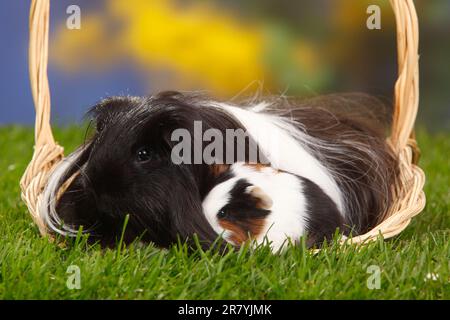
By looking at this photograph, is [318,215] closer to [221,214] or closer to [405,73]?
[221,214]

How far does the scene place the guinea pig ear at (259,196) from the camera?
90.4 inches

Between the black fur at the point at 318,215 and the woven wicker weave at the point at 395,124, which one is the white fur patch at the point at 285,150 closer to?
the black fur at the point at 318,215

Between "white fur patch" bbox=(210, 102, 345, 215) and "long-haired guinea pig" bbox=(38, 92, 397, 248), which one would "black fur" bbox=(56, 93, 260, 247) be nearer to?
"long-haired guinea pig" bbox=(38, 92, 397, 248)

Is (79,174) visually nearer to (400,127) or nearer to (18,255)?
(18,255)

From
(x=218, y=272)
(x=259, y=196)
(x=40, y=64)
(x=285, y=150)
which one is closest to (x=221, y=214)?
(x=259, y=196)

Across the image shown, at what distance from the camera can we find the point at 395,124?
3.00 metres

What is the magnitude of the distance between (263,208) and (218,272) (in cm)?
29

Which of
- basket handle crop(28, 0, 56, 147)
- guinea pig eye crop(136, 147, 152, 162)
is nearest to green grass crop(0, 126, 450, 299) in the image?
guinea pig eye crop(136, 147, 152, 162)

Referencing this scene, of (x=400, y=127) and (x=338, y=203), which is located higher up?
(x=400, y=127)

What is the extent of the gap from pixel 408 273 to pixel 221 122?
0.75m

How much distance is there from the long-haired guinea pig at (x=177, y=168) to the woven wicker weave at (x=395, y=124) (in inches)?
3.2

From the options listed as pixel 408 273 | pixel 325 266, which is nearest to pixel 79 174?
pixel 325 266
